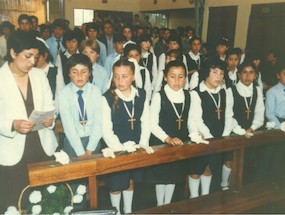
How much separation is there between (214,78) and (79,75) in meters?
1.37

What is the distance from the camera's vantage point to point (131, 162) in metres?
2.32

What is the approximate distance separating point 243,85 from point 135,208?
1.82m

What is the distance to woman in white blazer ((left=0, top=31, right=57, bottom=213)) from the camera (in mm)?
2414

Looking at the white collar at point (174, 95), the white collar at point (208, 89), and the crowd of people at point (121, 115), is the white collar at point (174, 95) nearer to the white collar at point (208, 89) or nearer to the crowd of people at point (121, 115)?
the crowd of people at point (121, 115)

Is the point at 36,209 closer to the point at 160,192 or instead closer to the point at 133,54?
the point at 160,192

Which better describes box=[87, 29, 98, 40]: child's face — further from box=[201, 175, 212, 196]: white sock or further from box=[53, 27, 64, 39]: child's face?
box=[201, 175, 212, 196]: white sock

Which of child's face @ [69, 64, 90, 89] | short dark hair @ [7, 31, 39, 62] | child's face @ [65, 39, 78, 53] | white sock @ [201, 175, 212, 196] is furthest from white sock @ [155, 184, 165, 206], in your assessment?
child's face @ [65, 39, 78, 53]

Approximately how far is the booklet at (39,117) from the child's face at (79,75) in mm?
395

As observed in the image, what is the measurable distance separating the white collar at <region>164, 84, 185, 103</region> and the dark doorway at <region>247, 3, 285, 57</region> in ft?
15.7

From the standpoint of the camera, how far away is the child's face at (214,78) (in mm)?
3253

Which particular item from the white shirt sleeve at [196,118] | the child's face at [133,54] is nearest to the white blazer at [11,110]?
the white shirt sleeve at [196,118]

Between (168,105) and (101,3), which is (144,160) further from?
(101,3)

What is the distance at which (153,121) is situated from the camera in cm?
304

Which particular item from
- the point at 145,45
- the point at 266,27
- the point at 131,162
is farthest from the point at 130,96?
the point at 266,27
